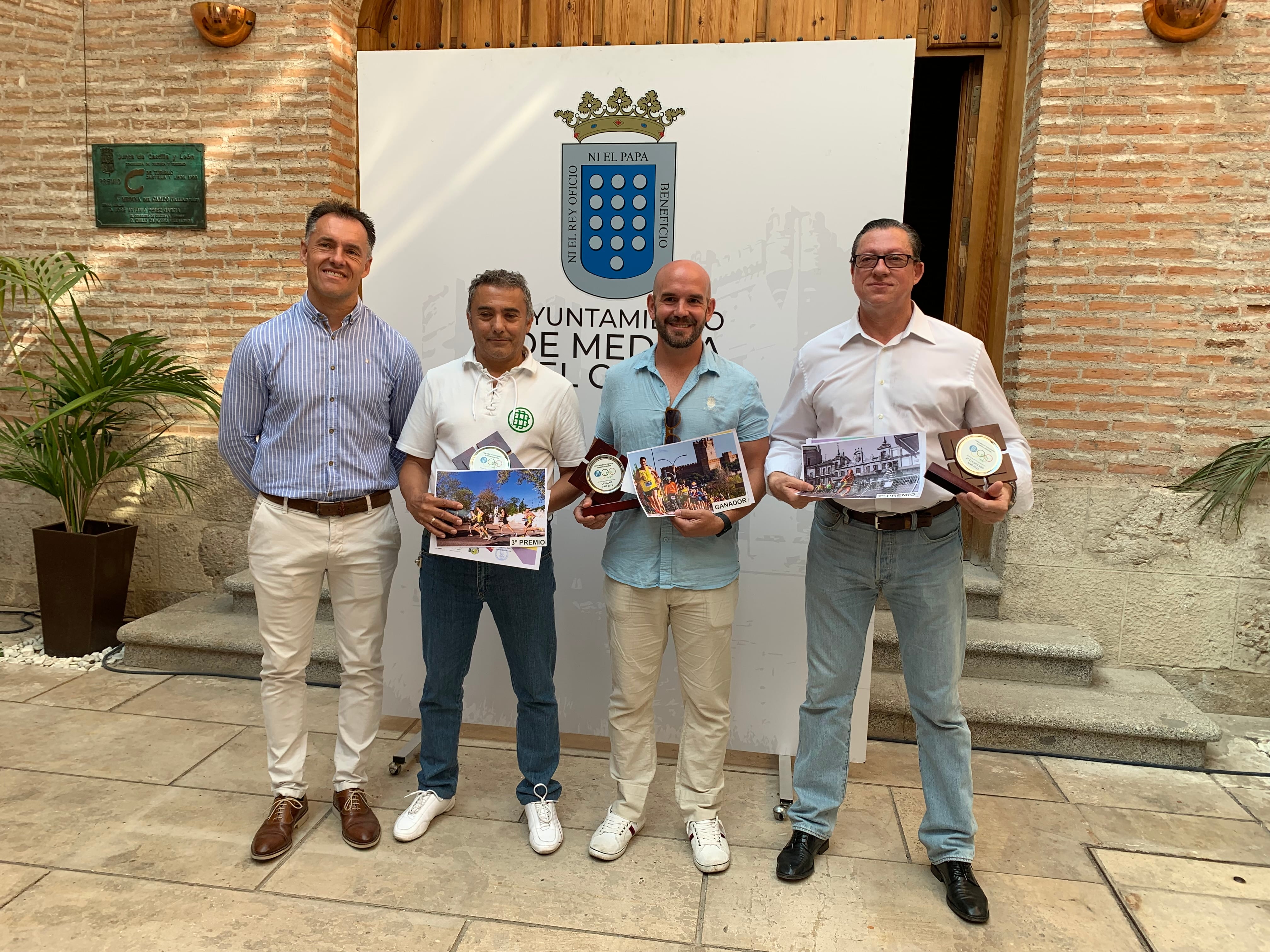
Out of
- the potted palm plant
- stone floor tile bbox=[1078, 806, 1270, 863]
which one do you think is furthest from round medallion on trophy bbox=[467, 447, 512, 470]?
the potted palm plant

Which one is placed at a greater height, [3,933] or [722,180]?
[722,180]

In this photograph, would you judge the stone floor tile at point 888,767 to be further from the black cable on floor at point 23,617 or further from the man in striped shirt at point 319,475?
the black cable on floor at point 23,617

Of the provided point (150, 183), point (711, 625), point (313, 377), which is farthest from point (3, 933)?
point (150, 183)

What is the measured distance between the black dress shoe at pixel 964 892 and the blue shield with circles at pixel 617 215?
2.23m

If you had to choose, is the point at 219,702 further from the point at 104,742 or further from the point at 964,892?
the point at 964,892

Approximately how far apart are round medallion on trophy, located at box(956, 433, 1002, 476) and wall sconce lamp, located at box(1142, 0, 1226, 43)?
117 inches

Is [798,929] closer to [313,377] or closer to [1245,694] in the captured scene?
[313,377]

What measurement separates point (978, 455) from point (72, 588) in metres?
4.66

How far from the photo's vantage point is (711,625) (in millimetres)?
2848

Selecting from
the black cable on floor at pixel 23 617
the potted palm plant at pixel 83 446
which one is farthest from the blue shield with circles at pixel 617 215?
the black cable on floor at pixel 23 617

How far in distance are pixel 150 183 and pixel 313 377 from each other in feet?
10.4

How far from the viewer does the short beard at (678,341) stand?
2723 mm

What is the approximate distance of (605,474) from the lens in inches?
110

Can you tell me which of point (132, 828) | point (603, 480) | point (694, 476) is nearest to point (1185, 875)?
point (694, 476)
